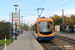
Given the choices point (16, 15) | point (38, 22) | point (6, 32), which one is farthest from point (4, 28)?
point (38, 22)

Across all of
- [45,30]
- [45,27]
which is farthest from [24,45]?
[45,27]

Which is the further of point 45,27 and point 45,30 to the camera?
point 45,27

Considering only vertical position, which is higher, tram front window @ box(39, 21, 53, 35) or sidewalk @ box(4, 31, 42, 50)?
tram front window @ box(39, 21, 53, 35)

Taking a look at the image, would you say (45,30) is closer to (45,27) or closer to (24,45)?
(45,27)

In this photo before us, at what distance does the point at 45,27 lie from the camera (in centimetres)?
1438

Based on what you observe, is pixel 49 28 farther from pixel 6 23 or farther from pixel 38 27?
pixel 6 23

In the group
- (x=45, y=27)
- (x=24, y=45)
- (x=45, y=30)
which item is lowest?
(x=24, y=45)

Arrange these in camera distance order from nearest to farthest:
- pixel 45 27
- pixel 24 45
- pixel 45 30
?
pixel 24 45 → pixel 45 30 → pixel 45 27

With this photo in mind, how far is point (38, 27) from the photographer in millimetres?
14516

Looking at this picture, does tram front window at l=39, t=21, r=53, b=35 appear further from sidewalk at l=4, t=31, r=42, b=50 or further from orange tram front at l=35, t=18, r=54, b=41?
sidewalk at l=4, t=31, r=42, b=50

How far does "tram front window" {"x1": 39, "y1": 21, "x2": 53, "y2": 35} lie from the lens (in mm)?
14197

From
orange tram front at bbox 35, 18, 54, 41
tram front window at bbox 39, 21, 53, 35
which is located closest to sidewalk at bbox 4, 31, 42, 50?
orange tram front at bbox 35, 18, 54, 41

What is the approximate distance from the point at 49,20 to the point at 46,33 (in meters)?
1.85

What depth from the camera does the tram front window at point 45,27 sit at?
14.2 meters
